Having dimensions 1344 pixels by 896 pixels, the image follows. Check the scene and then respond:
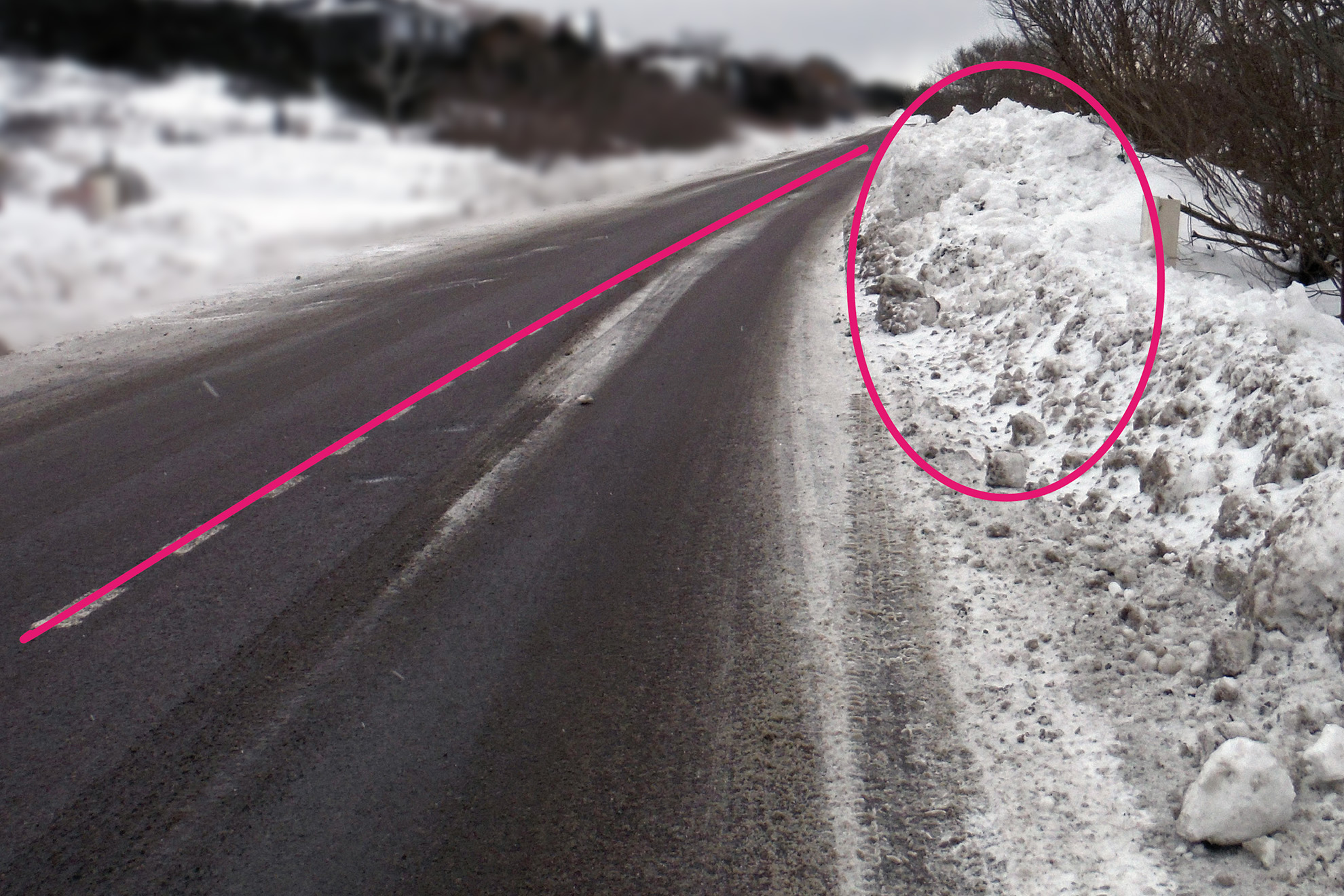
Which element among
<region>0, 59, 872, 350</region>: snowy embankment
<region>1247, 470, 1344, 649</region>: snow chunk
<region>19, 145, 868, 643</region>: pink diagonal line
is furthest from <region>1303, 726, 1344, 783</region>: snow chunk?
<region>0, 59, 872, 350</region>: snowy embankment

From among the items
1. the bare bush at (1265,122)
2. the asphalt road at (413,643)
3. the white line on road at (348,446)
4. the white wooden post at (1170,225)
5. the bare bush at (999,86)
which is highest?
the bare bush at (999,86)

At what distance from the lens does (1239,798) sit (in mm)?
2820

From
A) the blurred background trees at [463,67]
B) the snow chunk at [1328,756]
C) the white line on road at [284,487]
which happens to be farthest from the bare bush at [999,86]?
the snow chunk at [1328,756]

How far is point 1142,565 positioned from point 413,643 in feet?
10.7

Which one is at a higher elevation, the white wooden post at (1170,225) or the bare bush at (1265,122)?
the bare bush at (1265,122)

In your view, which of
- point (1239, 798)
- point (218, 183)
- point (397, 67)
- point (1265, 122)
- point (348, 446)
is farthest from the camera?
point (218, 183)

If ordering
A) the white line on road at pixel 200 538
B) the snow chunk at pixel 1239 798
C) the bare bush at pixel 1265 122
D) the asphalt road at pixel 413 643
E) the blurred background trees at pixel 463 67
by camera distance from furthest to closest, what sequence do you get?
the blurred background trees at pixel 463 67 < the bare bush at pixel 1265 122 < the white line on road at pixel 200 538 < the asphalt road at pixel 413 643 < the snow chunk at pixel 1239 798

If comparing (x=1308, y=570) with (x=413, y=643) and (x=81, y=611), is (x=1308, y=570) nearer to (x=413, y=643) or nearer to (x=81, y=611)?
(x=413, y=643)

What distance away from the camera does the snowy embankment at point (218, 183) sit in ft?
43.9

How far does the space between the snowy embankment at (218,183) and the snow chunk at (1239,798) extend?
10521mm

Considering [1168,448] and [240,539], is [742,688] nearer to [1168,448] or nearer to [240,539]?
[1168,448]

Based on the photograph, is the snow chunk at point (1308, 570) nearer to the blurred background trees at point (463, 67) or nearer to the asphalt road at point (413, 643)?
the asphalt road at point (413, 643)

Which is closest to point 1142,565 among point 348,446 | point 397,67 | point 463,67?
point 348,446

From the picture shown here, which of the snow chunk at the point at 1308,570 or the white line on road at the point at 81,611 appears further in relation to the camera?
the white line on road at the point at 81,611
